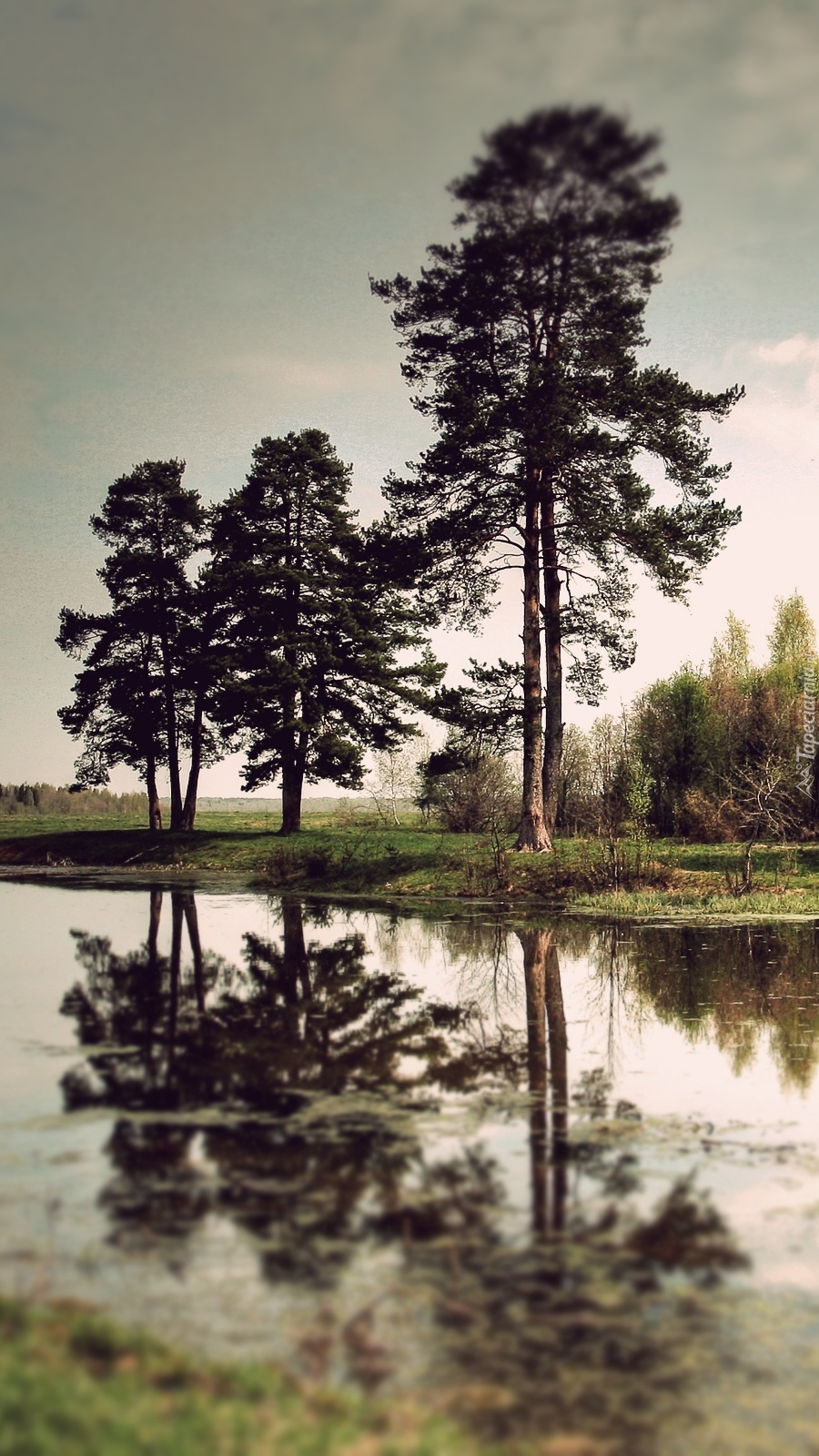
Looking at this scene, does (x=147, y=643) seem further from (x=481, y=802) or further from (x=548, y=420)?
(x=548, y=420)

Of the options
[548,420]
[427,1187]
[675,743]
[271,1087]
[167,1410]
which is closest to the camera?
[167,1410]

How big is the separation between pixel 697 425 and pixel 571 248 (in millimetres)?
5506

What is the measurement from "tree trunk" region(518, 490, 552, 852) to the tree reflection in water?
1531 centimetres

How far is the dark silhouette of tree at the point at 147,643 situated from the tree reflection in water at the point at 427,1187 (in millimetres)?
33296

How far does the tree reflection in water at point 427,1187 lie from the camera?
4281 millimetres

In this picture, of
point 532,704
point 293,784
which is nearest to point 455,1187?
point 532,704

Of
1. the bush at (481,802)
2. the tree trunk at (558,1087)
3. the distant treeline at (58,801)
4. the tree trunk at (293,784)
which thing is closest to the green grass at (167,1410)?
the tree trunk at (558,1087)

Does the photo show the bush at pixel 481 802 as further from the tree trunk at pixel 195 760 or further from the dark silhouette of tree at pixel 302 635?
the tree trunk at pixel 195 760

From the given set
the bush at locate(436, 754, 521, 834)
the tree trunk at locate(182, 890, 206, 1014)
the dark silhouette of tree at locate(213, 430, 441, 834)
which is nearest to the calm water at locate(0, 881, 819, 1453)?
the tree trunk at locate(182, 890, 206, 1014)

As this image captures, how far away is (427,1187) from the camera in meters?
6.12

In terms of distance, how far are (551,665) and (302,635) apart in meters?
12.1

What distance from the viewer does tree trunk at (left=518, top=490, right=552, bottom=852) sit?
2697cm

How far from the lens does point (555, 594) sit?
28953mm

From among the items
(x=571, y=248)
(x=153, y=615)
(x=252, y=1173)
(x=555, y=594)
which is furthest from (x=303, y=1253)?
(x=153, y=615)
